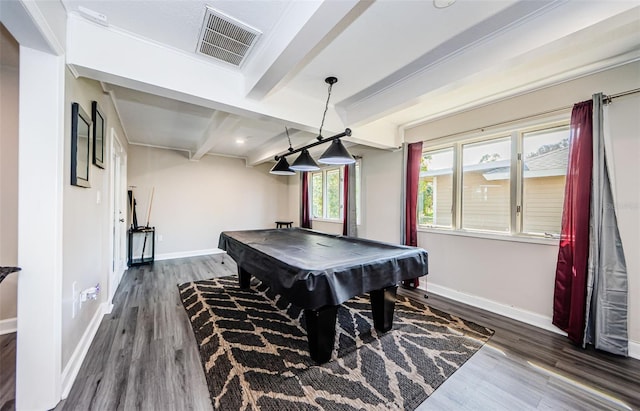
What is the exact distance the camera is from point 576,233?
7.36ft

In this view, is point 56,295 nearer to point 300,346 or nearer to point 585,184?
point 300,346

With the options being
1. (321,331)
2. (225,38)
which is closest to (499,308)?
(321,331)

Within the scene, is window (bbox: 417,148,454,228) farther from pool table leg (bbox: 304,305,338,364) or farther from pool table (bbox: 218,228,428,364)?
pool table leg (bbox: 304,305,338,364)

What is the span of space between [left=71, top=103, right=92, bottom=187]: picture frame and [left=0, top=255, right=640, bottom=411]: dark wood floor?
54.0 inches

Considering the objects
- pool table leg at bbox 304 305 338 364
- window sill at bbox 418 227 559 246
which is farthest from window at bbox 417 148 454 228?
pool table leg at bbox 304 305 338 364

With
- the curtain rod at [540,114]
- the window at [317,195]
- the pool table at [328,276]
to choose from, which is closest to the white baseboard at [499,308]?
the pool table at [328,276]

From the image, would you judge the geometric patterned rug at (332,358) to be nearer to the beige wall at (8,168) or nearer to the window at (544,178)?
the window at (544,178)

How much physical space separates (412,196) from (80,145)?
11.9 feet

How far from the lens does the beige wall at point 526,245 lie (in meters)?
2.05

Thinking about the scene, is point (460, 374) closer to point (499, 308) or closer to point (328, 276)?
point (328, 276)

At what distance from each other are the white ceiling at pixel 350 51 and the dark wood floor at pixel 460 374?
2152mm

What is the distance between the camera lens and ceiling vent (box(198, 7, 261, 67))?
66.5 inches

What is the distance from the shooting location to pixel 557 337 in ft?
7.65

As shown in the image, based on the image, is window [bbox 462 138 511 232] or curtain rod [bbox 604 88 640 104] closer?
curtain rod [bbox 604 88 640 104]
